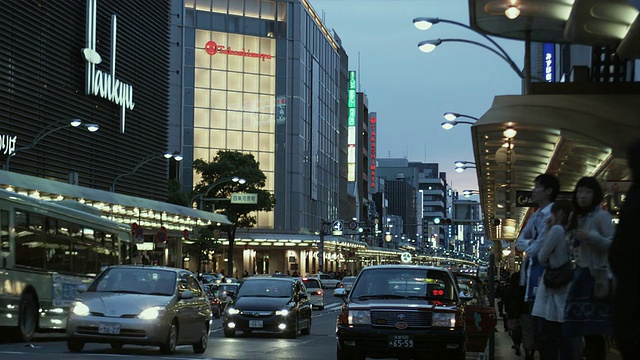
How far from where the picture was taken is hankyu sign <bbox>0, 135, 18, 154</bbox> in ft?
152

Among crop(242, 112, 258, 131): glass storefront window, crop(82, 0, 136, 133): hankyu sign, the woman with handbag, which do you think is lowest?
the woman with handbag

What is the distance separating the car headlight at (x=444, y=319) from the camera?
16.0 meters

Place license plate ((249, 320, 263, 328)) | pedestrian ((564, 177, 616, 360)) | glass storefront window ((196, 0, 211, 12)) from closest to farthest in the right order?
pedestrian ((564, 177, 616, 360))
license plate ((249, 320, 263, 328))
glass storefront window ((196, 0, 211, 12))

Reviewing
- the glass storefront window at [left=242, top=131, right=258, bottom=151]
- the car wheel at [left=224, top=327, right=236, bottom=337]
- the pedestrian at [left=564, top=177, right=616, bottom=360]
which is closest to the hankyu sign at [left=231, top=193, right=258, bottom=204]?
the glass storefront window at [left=242, top=131, right=258, bottom=151]

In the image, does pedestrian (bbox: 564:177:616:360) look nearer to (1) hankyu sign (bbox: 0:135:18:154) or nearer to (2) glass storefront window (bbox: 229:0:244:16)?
(1) hankyu sign (bbox: 0:135:18:154)

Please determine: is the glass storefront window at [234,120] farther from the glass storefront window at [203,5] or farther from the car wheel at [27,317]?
the car wheel at [27,317]

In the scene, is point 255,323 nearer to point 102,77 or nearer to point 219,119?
point 102,77

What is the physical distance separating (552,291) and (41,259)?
16060 millimetres

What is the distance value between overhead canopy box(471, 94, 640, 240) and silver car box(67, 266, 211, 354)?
6294 mm

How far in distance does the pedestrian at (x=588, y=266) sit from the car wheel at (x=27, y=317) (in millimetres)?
15222

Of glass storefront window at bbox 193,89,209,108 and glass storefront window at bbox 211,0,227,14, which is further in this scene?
glass storefront window at bbox 211,0,227,14

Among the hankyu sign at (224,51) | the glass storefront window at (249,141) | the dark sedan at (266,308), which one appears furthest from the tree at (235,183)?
the dark sedan at (266,308)

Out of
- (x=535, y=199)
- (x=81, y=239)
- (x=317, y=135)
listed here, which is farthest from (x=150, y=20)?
(x=535, y=199)

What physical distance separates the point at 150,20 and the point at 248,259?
47.3 m
